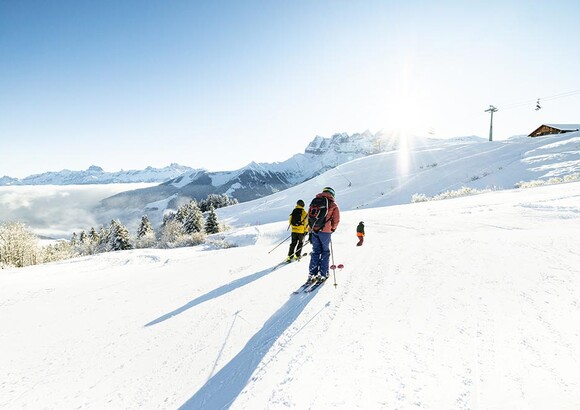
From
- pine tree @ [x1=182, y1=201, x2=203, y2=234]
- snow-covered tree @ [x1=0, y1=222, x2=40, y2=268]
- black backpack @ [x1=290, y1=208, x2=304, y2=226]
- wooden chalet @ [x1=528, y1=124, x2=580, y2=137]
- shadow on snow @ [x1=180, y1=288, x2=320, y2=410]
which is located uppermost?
wooden chalet @ [x1=528, y1=124, x2=580, y2=137]

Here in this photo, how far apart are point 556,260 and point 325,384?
19.8ft

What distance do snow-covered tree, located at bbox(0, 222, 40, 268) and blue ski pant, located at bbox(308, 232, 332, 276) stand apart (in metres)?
20.5

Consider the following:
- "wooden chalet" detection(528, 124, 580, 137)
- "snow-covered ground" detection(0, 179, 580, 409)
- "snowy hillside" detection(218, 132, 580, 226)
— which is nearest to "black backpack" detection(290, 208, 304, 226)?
"snow-covered ground" detection(0, 179, 580, 409)

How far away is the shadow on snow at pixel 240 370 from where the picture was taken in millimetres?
3383

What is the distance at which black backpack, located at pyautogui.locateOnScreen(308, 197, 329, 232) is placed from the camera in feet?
22.5

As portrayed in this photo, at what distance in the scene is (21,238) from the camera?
19.6 meters

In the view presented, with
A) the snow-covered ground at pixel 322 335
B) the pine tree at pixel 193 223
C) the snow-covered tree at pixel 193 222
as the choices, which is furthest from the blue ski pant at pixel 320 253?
the pine tree at pixel 193 223

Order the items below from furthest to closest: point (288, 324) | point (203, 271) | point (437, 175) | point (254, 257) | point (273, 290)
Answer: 1. point (437, 175)
2. point (254, 257)
3. point (203, 271)
4. point (273, 290)
5. point (288, 324)

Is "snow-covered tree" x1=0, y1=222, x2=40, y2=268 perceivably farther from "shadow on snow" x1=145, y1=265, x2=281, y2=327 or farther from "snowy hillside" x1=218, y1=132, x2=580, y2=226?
"snowy hillside" x1=218, y1=132, x2=580, y2=226

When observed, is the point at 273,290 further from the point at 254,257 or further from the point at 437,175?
the point at 437,175

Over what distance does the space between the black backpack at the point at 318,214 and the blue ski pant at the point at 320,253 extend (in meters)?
0.20

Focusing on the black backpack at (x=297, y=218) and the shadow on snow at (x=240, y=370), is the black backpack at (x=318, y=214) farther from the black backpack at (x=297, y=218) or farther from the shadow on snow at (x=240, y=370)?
the black backpack at (x=297, y=218)

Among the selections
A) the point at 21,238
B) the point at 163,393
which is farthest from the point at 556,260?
the point at 21,238

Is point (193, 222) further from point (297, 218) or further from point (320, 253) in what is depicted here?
point (320, 253)
